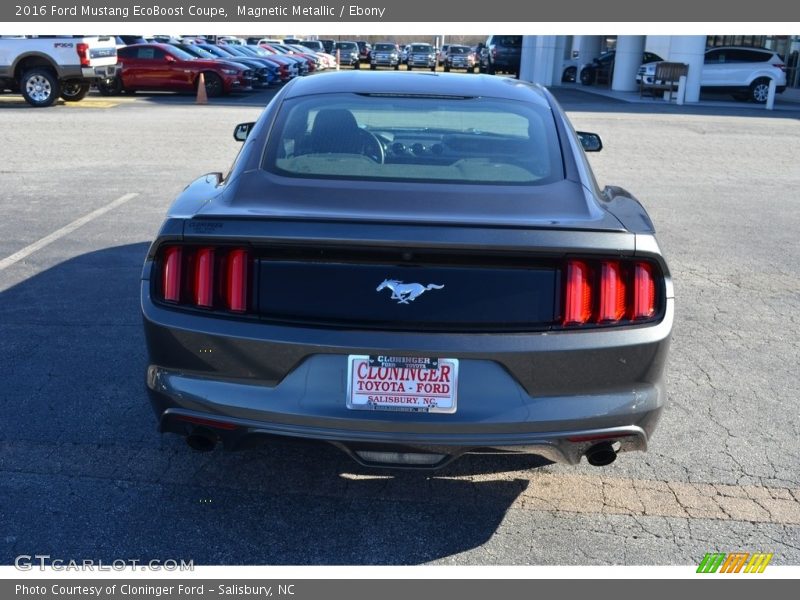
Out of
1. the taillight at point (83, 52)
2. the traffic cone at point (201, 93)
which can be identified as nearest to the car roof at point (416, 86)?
the taillight at point (83, 52)

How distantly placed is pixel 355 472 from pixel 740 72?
32992mm

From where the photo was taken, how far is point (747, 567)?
3.41 meters

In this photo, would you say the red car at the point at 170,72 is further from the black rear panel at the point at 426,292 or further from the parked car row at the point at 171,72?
the black rear panel at the point at 426,292

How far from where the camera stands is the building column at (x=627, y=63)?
37.9 metres

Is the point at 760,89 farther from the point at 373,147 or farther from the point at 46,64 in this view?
the point at 373,147

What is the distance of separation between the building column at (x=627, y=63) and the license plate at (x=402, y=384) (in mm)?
36964

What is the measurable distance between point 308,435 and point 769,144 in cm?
1696

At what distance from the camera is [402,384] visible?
322 cm

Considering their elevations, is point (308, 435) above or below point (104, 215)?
above

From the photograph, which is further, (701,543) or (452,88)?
(452,88)

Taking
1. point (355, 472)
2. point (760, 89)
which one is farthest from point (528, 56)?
point (355, 472)

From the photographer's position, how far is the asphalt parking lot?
3.49 m
